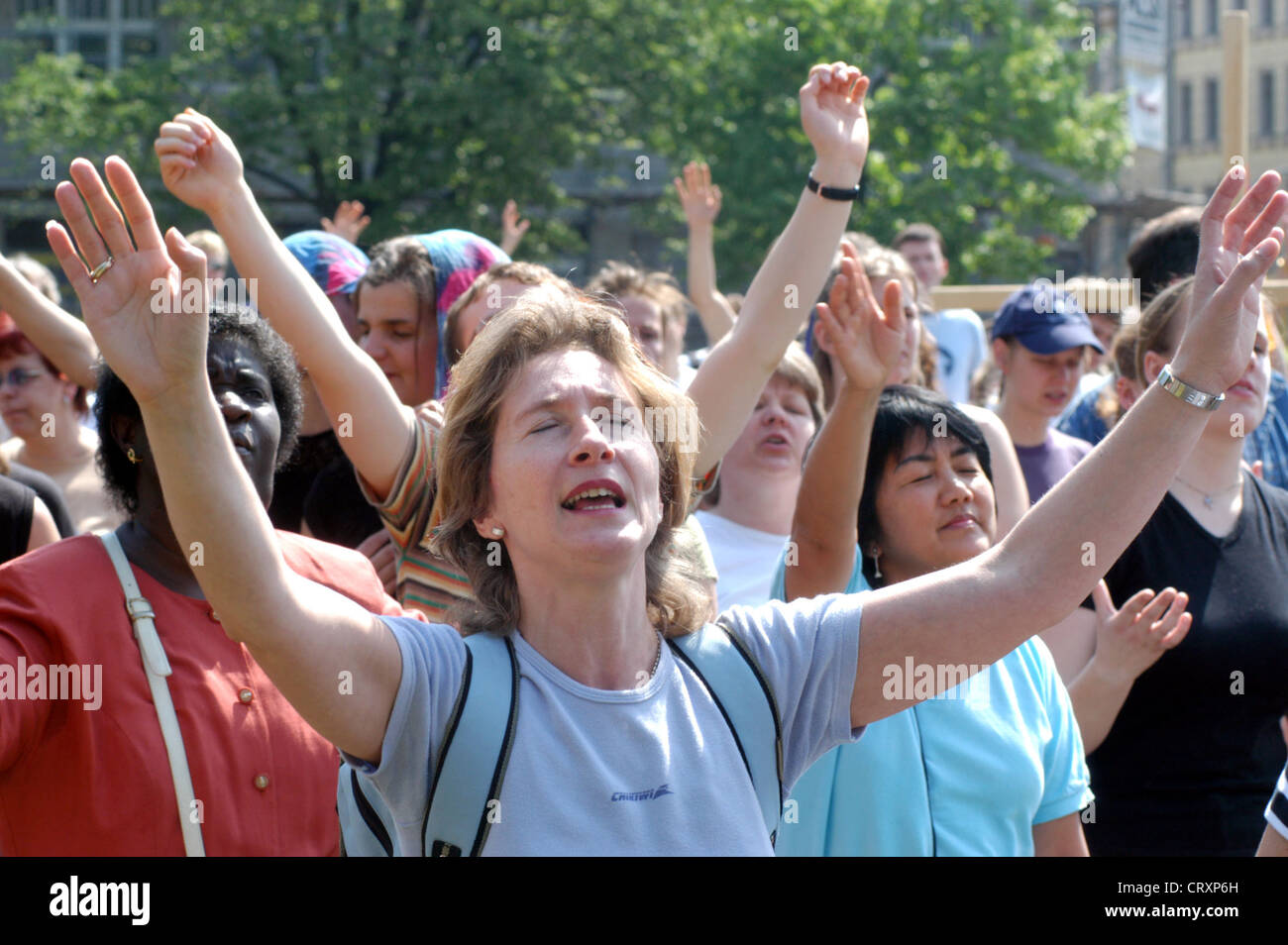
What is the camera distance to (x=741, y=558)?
12.9ft

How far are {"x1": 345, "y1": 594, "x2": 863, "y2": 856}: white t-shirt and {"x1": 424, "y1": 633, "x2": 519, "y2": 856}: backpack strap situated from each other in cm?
2

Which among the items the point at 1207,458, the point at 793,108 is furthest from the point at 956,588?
the point at 793,108

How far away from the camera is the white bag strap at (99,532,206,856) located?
2289 millimetres

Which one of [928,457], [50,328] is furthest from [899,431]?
[50,328]

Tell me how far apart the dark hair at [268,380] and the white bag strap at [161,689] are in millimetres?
217

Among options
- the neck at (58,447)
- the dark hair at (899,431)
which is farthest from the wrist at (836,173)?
the neck at (58,447)

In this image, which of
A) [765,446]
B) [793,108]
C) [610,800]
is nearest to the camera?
[610,800]

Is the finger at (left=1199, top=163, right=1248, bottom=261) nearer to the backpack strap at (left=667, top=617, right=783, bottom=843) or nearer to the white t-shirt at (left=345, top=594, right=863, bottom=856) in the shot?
the white t-shirt at (left=345, top=594, right=863, bottom=856)

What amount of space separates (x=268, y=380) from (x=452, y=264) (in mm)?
1113

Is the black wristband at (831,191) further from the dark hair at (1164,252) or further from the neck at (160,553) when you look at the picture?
the dark hair at (1164,252)

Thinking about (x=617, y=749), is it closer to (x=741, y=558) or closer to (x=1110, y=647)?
(x=1110, y=647)
